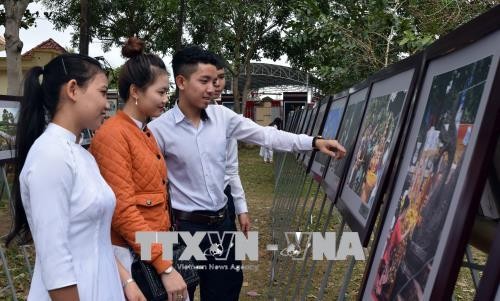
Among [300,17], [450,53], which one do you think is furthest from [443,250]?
[300,17]

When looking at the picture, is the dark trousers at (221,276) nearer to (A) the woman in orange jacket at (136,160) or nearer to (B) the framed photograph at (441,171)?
(A) the woman in orange jacket at (136,160)

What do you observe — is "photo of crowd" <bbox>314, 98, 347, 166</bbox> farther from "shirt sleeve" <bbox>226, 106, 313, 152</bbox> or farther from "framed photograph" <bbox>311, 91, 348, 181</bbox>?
"shirt sleeve" <bbox>226, 106, 313, 152</bbox>

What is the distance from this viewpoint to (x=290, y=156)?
7.12m

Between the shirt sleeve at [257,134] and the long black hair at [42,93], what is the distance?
133cm

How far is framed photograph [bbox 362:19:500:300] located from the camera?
3.24ft

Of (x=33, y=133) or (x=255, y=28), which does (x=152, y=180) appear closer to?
(x=33, y=133)

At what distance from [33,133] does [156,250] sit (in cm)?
64

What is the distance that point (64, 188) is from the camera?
5.26 ft

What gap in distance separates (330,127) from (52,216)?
95.1 inches

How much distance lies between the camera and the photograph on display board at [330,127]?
10.7ft

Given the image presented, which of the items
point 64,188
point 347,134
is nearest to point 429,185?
point 64,188

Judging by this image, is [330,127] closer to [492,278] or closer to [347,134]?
[347,134]

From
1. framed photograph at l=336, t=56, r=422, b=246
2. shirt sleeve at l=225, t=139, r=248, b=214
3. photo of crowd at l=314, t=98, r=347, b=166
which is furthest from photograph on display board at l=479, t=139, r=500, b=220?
shirt sleeve at l=225, t=139, r=248, b=214

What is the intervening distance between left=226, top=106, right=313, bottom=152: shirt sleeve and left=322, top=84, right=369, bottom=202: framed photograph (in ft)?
0.86
